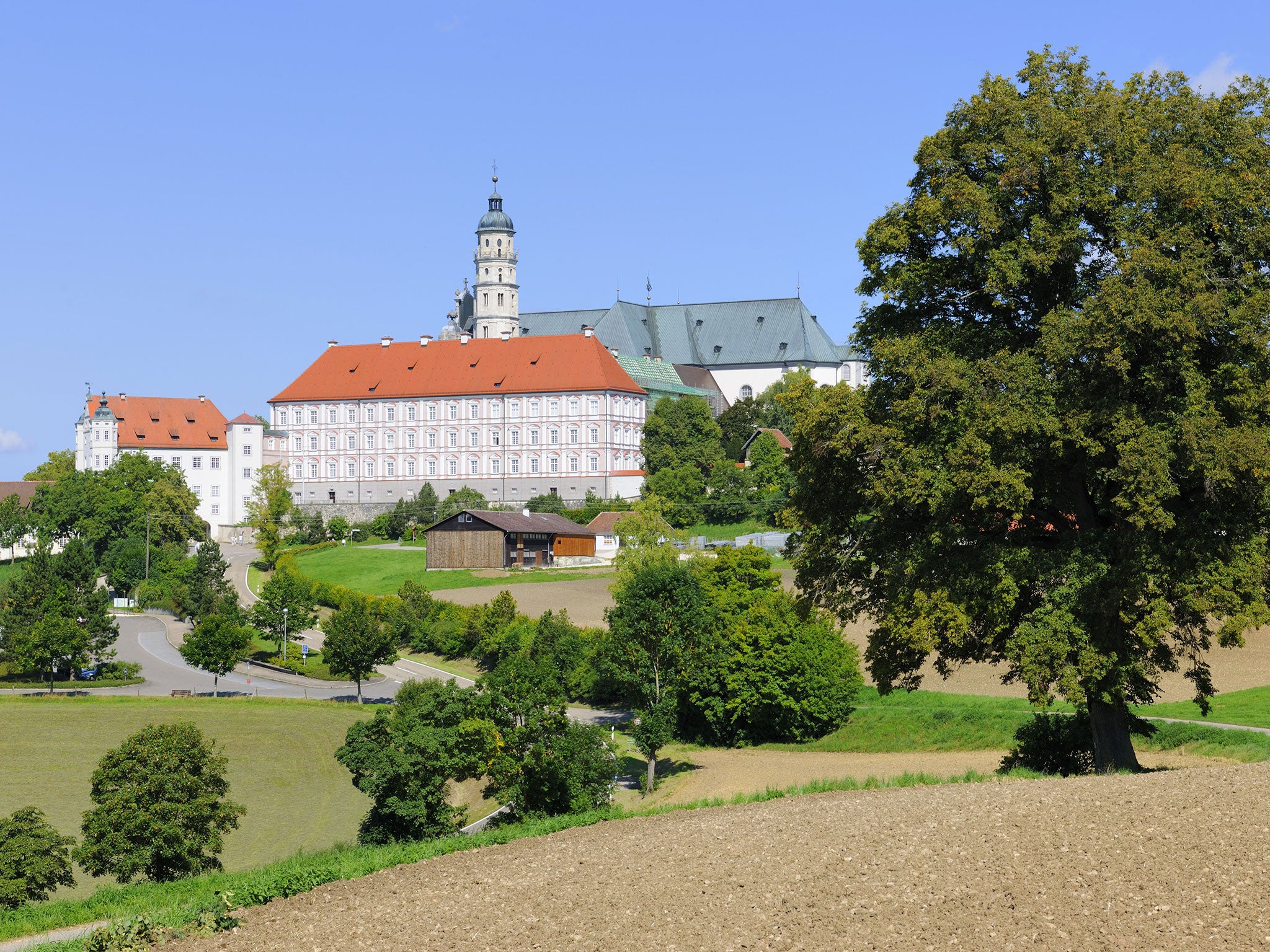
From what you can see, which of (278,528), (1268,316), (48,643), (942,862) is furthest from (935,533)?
(278,528)

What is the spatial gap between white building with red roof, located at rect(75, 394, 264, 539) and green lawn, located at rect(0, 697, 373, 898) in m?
84.0

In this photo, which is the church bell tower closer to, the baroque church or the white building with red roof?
the baroque church

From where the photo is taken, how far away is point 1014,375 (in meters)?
20.8

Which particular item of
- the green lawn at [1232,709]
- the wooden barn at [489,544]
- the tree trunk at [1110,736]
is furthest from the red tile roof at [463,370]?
the tree trunk at [1110,736]

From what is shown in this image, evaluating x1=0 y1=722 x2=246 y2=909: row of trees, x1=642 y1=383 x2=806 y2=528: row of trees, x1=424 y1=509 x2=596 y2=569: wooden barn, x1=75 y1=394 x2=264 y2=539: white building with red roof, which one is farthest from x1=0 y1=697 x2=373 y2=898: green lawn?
x1=75 y1=394 x2=264 y2=539: white building with red roof

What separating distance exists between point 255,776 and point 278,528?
250 feet

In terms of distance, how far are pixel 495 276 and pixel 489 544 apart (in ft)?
210

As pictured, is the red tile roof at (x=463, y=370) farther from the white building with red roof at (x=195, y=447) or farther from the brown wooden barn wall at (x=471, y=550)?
the brown wooden barn wall at (x=471, y=550)

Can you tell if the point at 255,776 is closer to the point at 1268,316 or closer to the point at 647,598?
the point at 647,598

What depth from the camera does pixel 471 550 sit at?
93688 millimetres

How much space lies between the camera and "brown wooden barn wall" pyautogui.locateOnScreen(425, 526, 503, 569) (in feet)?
307

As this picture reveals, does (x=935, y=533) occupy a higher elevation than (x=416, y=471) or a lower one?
lower

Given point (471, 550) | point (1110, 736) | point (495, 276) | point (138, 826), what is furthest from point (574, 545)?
point (1110, 736)

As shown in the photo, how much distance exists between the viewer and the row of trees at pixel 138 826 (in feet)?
80.8
